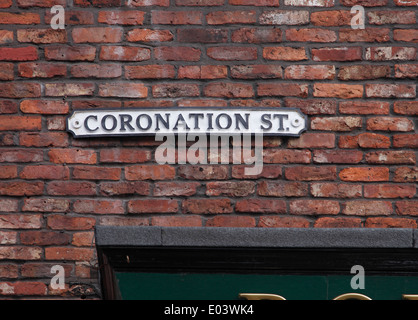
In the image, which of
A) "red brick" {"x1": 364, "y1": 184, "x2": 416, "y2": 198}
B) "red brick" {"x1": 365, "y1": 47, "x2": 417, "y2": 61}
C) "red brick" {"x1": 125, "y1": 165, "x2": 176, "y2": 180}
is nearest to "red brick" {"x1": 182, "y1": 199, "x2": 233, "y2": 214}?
"red brick" {"x1": 125, "y1": 165, "x2": 176, "y2": 180}

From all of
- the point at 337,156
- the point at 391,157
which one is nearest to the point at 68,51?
the point at 337,156

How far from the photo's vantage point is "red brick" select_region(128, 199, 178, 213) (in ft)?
7.98

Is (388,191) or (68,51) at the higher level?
(68,51)

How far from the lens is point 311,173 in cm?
244

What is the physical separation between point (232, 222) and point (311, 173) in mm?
452

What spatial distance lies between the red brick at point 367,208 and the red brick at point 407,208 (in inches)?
1.5

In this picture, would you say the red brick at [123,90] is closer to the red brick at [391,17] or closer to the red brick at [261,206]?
the red brick at [261,206]

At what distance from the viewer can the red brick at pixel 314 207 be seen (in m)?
2.43

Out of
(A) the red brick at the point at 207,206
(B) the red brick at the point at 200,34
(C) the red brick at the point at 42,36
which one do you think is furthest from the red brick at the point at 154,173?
(C) the red brick at the point at 42,36

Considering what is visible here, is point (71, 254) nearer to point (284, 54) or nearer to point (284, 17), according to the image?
point (284, 54)

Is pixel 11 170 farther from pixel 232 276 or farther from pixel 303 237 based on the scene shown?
pixel 303 237

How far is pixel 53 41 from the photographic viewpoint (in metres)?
2.46

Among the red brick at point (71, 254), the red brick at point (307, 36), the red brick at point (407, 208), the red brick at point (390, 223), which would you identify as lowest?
the red brick at point (71, 254)

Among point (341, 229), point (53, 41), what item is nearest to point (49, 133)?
point (53, 41)
